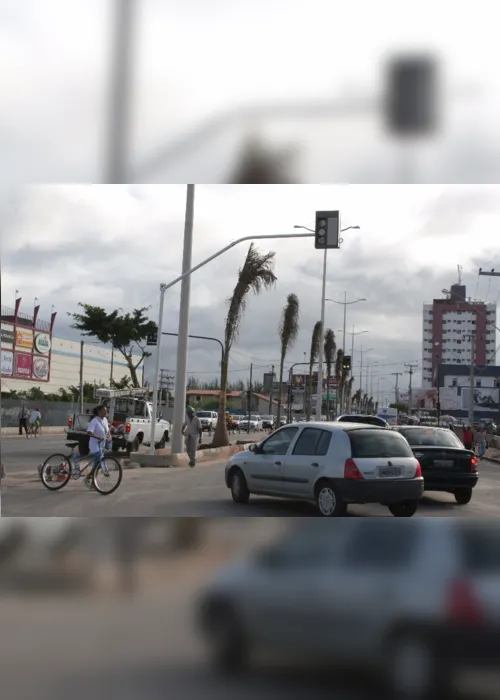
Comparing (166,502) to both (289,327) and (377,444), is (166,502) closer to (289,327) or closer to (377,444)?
(377,444)

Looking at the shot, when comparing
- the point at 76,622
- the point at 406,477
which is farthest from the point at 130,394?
the point at 76,622

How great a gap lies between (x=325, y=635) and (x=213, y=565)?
1.82 feet

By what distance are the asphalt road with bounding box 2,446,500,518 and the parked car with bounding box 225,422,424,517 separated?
19cm

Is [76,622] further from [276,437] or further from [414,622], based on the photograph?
[276,437]

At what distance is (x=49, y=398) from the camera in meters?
48.9

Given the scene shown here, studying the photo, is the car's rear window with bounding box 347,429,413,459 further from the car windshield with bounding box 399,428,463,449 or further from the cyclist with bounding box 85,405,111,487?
the car windshield with bounding box 399,428,463,449

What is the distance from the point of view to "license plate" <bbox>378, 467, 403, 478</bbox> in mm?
8258

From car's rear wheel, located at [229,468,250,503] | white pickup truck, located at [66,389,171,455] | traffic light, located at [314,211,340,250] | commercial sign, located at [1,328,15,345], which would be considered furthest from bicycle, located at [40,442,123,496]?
white pickup truck, located at [66,389,171,455]

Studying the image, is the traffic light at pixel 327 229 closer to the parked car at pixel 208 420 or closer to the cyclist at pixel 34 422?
the cyclist at pixel 34 422

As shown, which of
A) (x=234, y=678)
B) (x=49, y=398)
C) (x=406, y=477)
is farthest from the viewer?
(x=49, y=398)

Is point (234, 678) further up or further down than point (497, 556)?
further down

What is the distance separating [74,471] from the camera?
39.4 feet

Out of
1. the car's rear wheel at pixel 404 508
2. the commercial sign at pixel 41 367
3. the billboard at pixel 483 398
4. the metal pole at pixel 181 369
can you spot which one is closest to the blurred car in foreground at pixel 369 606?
the car's rear wheel at pixel 404 508

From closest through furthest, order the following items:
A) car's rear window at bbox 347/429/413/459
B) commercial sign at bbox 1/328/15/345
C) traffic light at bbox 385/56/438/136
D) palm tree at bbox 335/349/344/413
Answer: traffic light at bbox 385/56/438/136 < commercial sign at bbox 1/328/15/345 < car's rear window at bbox 347/429/413/459 < palm tree at bbox 335/349/344/413
